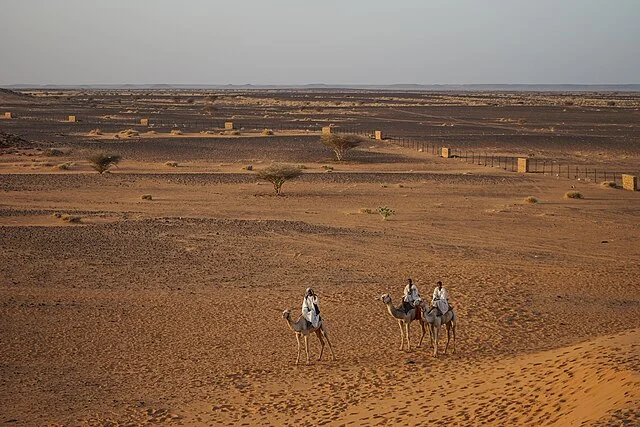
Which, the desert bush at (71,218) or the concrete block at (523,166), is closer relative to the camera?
the desert bush at (71,218)

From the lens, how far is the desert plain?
14.4 meters

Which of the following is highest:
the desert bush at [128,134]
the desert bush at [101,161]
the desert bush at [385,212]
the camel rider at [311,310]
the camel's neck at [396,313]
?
the camel rider at [311,310]

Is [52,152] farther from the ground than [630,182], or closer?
farther from the ground

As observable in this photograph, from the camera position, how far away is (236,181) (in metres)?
49.1

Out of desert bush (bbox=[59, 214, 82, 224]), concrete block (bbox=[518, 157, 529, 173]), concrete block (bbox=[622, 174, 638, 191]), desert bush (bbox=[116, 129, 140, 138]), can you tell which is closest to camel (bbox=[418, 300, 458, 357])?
desert bush (bbox=[59, 214, 82, 224])

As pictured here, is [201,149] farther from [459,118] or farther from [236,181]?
[459,118]

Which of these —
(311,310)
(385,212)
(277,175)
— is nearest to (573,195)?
(385,212)

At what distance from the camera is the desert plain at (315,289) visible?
47.4ft

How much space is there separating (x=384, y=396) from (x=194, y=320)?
7.01 m

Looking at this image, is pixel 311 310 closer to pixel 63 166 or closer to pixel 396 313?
pixel 396 313

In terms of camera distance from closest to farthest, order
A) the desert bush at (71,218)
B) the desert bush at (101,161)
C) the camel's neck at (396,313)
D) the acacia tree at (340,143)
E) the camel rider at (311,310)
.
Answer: the camel rider at (311,310) < the camel's neck at (396,313) < the desert bush at (71,218) < the desert bush at (101,161) < the acacia tree at (340,143)

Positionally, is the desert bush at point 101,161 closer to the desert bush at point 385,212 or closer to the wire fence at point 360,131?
the desert bush at point 385,212

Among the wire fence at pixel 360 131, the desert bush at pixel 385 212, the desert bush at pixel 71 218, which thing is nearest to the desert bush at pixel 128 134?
the wire fence at pixel 360 131

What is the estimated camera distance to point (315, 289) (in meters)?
23.7
